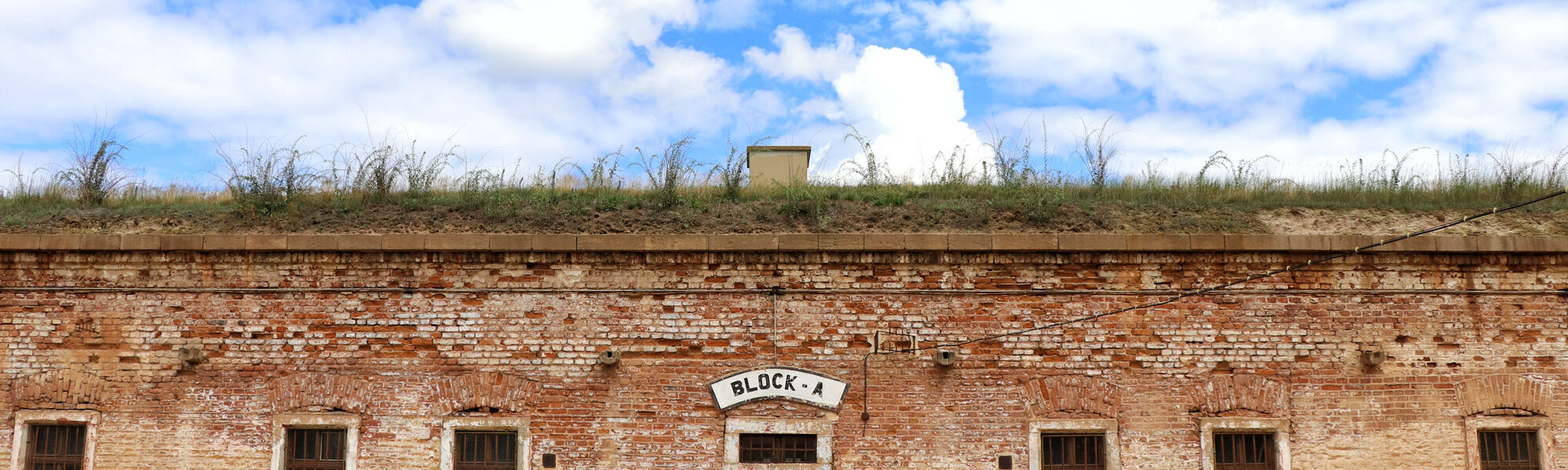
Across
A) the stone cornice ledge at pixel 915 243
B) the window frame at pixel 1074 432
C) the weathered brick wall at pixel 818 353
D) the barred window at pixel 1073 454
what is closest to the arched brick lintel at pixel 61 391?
the weathered brick wall at pixel 818 353

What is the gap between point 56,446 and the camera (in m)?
9.34

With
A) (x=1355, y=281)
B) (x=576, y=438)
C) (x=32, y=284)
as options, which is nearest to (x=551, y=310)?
(x=576, y=438)

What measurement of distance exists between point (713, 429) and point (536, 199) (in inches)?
148

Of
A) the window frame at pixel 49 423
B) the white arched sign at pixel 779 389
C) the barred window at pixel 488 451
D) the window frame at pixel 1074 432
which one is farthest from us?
the window frame at pixel 49 423

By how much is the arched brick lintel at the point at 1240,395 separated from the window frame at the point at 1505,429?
1.78 m

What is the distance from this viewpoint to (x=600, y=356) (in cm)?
908

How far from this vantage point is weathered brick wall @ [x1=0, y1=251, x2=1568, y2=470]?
901 centimetres

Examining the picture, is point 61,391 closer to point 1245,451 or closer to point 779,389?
point 779,389

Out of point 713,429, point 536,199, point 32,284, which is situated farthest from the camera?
point 536,199

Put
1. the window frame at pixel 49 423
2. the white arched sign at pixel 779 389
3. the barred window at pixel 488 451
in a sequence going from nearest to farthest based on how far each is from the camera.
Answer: the white arched sign at pixel 779 389
the barred window at pixel 488 451
the window frame at pixel 49 423

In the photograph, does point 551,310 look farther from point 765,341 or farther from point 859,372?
point 859,372

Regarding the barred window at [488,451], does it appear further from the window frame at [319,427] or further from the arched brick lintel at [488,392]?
the window frame at [319,427]

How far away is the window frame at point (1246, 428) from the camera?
8930mm

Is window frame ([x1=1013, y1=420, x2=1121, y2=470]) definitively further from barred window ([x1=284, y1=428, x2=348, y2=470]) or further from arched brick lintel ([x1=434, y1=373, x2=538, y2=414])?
barred window ([x1=284, y1=428, x2=348, y2=470])
